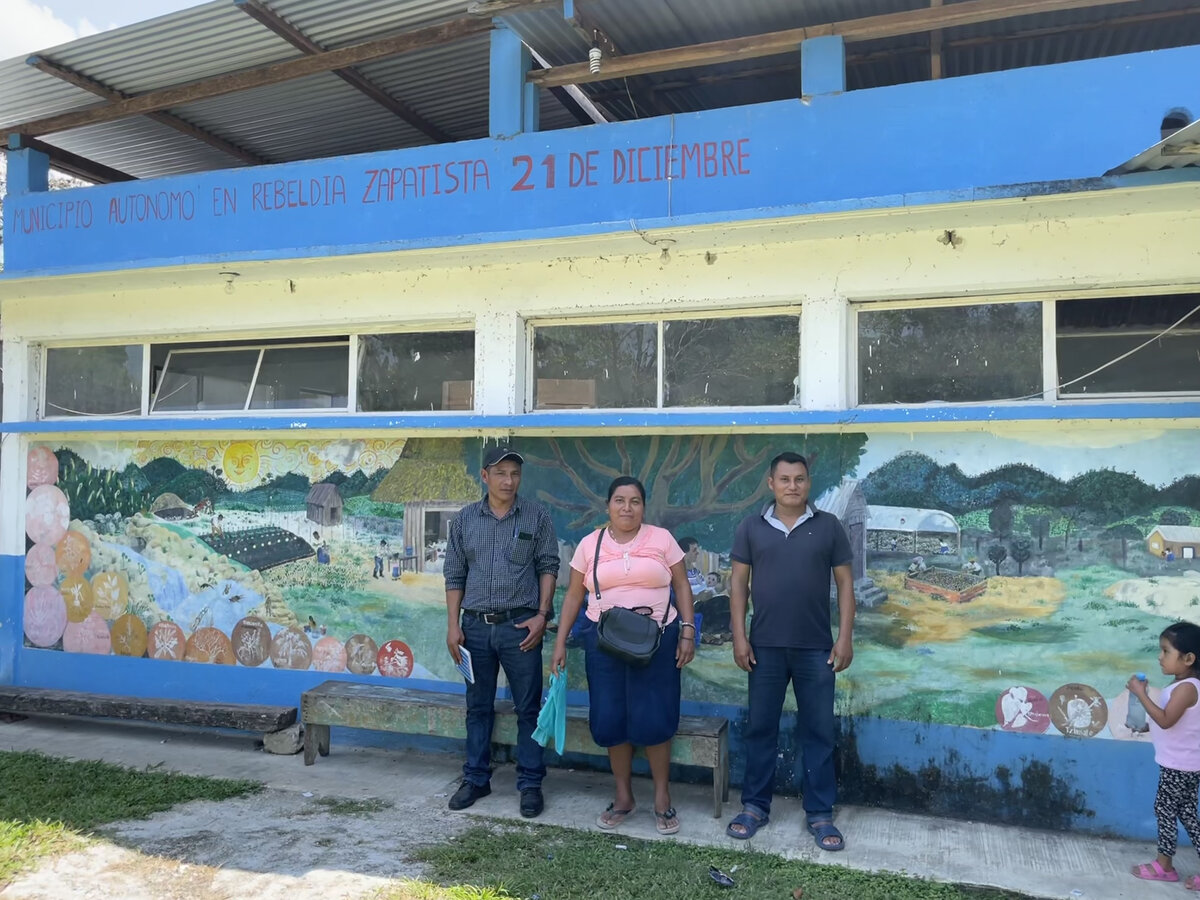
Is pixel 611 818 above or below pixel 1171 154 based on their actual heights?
below

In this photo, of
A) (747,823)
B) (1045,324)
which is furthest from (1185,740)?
(1045,324)

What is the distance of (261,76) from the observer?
257 inches

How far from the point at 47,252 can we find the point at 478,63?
364cm

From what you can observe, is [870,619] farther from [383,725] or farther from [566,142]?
[566,142]

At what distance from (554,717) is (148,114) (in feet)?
19.3

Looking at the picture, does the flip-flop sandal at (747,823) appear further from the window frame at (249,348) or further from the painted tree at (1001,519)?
the window frame at (249,348)

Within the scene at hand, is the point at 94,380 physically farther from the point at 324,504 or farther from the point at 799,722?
the point at 799,722

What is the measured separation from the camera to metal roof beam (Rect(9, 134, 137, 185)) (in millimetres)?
7400

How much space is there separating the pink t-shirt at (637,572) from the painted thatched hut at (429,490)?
1.48 meters

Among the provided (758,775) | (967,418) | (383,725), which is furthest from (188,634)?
(967,418)

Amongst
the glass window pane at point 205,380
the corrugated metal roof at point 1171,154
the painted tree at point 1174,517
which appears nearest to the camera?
the corrugated metal roof at point 1171,154

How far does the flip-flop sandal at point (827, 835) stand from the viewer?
4344mm

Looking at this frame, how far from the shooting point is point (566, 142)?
564 centimetres

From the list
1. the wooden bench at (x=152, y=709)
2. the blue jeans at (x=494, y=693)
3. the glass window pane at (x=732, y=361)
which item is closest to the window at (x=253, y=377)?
the wooden bench at (x=152, y=709)
